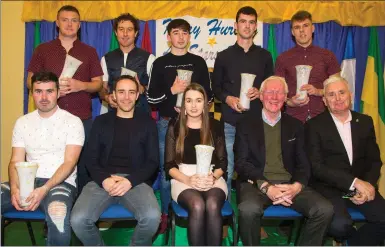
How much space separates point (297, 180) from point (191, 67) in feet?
5.14

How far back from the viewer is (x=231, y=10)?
18.0ft

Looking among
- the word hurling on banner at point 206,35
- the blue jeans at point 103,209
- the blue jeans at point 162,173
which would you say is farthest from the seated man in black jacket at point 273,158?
the word hurling on banner at point 206,35

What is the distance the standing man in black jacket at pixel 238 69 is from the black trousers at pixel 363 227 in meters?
1.17

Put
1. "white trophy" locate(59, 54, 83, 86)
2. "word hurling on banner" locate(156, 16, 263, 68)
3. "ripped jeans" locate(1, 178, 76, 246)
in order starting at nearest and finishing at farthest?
"ripped jeans" locate(1, 178, 76, 246), "white trophy" locate(59, 54, 83, 86), "word hurling on banner" locate(156, 16, 263, 68)

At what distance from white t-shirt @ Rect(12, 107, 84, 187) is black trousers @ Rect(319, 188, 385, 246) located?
7.21ft

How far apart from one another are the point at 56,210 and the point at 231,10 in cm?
357

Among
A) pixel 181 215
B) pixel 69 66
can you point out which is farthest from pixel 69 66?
pixel 181 215

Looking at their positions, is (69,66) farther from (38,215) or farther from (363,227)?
(363,227)

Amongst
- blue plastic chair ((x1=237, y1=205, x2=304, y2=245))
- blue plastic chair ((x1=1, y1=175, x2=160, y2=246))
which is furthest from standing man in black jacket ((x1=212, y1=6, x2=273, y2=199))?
blue plastic chair ((x1=1, y1=175, x2=160, y2=246))

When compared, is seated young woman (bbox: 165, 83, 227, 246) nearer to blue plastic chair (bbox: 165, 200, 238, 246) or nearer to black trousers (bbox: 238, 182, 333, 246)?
blue plastic chair (bbox: 165, 200, 238, 246)

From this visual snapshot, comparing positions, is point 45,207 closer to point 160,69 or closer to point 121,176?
point 121,176

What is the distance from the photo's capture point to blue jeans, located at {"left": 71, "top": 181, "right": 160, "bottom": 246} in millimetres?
3113

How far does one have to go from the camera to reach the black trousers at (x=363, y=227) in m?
3.26

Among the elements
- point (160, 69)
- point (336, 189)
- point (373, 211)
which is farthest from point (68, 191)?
point (373, 211)
